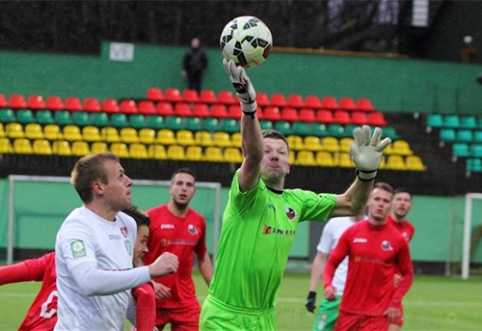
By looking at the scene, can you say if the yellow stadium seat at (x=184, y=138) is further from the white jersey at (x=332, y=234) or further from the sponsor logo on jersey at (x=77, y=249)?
the sponsor logo on jersey at (x=77, y=249)

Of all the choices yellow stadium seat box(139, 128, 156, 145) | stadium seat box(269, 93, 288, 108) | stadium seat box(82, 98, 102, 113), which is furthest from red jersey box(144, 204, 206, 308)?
stadium seat box(269, 93, 288, 108)

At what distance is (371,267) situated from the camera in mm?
8508

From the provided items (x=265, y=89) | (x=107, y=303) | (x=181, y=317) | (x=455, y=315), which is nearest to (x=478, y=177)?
(x=265, y=89)

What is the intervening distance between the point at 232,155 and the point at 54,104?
4.69m

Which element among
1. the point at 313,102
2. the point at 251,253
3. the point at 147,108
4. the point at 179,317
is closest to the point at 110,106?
the point at 147,108

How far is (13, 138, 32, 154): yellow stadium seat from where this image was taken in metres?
20.4

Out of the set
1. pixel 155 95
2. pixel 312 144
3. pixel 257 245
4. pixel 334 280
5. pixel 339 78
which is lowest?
pixel 334 280

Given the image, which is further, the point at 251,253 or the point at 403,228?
the point at 403,228

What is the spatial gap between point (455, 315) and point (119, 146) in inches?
402

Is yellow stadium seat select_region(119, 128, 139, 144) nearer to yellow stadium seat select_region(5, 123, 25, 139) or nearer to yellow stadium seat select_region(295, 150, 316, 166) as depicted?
yellow stadium seat select_region(5, 123, 25, 139)

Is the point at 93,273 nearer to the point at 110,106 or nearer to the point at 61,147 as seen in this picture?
the point at 61,147

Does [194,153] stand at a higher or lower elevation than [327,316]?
higher

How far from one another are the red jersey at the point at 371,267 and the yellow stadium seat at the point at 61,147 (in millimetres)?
12743

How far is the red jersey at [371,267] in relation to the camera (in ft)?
27.7
